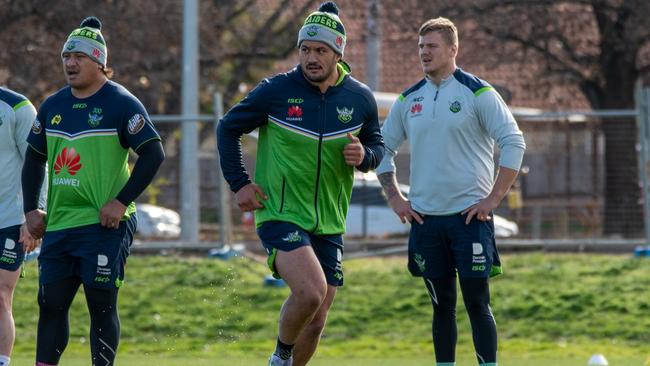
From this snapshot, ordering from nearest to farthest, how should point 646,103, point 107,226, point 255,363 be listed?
point 107,226, point 255,363, point 646,103

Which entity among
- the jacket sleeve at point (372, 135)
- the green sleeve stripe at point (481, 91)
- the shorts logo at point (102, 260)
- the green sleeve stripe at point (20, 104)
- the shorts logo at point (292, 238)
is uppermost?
the green sleeve stripe at point (481, 91)

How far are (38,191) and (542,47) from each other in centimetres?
1590

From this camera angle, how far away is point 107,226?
8344mm

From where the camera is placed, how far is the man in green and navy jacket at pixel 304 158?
334 inches

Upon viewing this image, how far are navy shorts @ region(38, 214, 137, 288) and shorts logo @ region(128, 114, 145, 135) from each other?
605mm

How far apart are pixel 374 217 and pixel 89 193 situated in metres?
9.87

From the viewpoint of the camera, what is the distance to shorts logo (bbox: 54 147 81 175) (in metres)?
8.38

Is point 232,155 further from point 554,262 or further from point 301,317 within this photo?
point 554,262

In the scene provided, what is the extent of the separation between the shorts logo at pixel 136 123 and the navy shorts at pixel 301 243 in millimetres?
957

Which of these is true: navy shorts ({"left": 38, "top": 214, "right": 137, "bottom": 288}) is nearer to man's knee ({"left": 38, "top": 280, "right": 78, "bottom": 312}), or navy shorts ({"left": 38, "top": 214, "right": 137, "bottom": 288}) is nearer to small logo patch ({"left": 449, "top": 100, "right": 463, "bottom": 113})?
man's knee ({"left": 38, "top": 280, "right": 78, "bottom": 312})

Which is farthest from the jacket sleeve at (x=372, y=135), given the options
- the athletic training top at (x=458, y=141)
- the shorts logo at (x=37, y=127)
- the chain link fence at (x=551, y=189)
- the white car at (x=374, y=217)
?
the white car at (x=374, y=217)

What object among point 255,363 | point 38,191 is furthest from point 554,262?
point 38,191

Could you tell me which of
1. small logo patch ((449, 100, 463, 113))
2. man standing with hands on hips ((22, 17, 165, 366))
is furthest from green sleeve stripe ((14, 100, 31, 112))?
small logo patch ((449, 100, 463, 113))

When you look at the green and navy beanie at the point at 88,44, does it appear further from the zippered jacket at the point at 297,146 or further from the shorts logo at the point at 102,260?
the shorts logo at the point at 102,260
